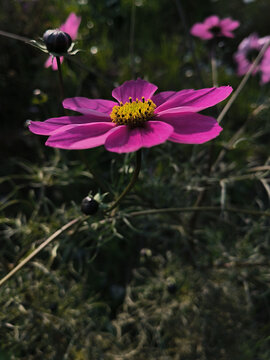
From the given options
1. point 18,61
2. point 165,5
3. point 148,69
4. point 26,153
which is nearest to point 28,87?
point 18,61

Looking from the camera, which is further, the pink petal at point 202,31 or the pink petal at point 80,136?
the pink petal at point 202,31

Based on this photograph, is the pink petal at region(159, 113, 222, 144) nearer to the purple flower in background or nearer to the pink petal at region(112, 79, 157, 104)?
the pink petal at region(112, 79, 157, 104)

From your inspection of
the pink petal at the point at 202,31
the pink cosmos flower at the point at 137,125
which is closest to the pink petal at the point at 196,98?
the pink cosmos flower at the point at 137,125

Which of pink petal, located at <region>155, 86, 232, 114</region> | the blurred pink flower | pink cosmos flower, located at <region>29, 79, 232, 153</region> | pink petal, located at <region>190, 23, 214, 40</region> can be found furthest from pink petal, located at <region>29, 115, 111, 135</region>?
the blurred pink flower

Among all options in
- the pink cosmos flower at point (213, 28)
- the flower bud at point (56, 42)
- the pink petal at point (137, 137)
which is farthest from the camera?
the pink cosmos flower at point (213, 28)

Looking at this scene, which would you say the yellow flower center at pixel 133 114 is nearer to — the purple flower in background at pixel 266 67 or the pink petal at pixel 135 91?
the pink petal at pixel 135 91

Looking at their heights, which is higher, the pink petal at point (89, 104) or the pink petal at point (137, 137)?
the pink petal at point (89, 104)
